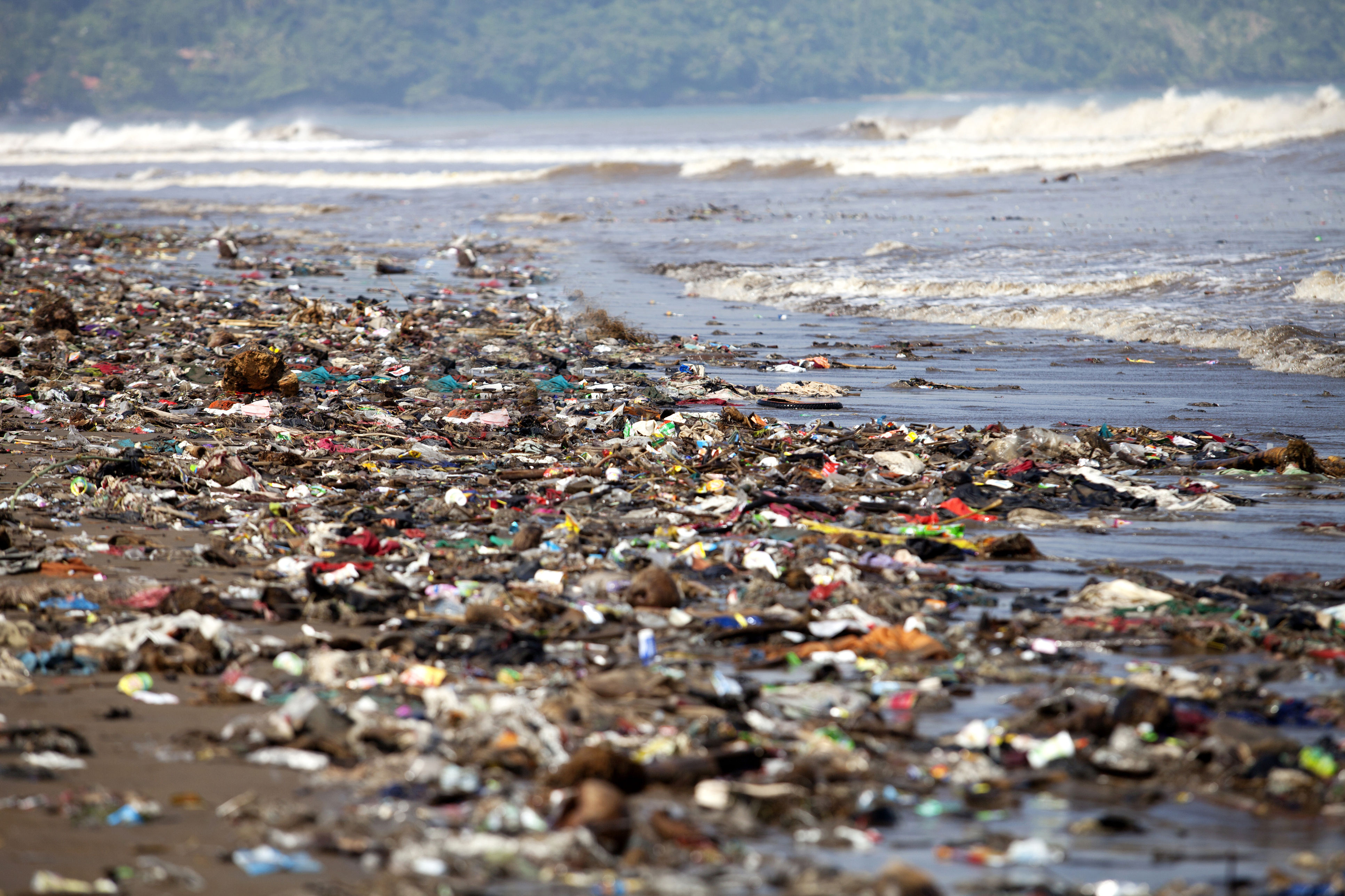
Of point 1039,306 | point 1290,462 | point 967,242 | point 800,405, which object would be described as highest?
point 967,242

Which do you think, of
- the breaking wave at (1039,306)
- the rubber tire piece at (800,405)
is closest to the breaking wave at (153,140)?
the breaking wave at (1039,306)

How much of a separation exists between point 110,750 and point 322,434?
185 inches

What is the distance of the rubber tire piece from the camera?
8781mm

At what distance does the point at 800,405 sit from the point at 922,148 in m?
36.6

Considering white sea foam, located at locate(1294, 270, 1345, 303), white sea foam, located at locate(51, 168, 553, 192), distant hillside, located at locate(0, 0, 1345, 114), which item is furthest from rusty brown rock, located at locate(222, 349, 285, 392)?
distant hillside, located at locate(0, 0, 1345, 114)

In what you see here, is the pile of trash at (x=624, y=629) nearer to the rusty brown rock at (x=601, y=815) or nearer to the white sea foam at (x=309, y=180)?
the rusty brown rock at (x=601, y=815)

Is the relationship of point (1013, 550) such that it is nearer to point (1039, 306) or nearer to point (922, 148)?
point (1039, 306)

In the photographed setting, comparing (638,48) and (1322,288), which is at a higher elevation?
(638,48)

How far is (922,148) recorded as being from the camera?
1688 inches

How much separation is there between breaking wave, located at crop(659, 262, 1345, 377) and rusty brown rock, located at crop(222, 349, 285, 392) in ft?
22.7

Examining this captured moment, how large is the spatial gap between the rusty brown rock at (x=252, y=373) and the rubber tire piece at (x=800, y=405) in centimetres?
381

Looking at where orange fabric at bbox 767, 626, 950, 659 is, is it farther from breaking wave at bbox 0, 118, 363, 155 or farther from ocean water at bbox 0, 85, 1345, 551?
breaking wave at bbox 0, 118, 363, 155

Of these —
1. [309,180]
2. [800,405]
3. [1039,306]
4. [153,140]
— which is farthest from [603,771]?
[153,140]

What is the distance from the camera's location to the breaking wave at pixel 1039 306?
10539mm
